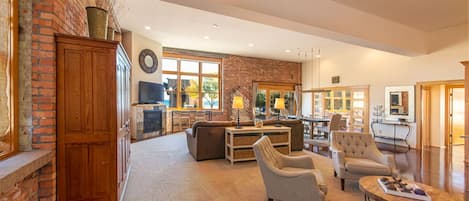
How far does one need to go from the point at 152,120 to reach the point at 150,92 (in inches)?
37.3

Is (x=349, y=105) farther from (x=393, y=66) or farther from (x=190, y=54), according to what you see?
(x=190, y=54)

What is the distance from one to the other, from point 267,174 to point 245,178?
1071mm

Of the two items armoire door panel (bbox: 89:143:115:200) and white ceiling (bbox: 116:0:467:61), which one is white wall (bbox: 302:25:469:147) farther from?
armoire door panel (bbox: 89:143:115:200)

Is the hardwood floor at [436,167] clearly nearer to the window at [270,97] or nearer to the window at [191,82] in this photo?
the window at [270,97]

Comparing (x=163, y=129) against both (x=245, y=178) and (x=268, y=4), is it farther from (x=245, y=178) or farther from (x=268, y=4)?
(x=268, y=4)

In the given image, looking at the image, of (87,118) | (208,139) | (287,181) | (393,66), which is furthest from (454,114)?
(87,118)

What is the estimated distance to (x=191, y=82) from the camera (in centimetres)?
911

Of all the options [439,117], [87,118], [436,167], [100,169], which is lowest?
[436,167]

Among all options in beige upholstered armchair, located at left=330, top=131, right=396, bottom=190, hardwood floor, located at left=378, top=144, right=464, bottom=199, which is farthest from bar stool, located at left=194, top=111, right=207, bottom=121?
hardwood floor, located at left=378, top=144, right=464, bottom=199

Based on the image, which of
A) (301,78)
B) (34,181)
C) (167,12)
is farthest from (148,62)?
(301,78)

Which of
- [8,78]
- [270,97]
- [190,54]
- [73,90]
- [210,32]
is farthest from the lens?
[270,97]

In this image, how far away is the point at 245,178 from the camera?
3.63 m

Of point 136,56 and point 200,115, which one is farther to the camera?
point 200,115

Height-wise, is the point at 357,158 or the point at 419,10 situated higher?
the point at 419,10
